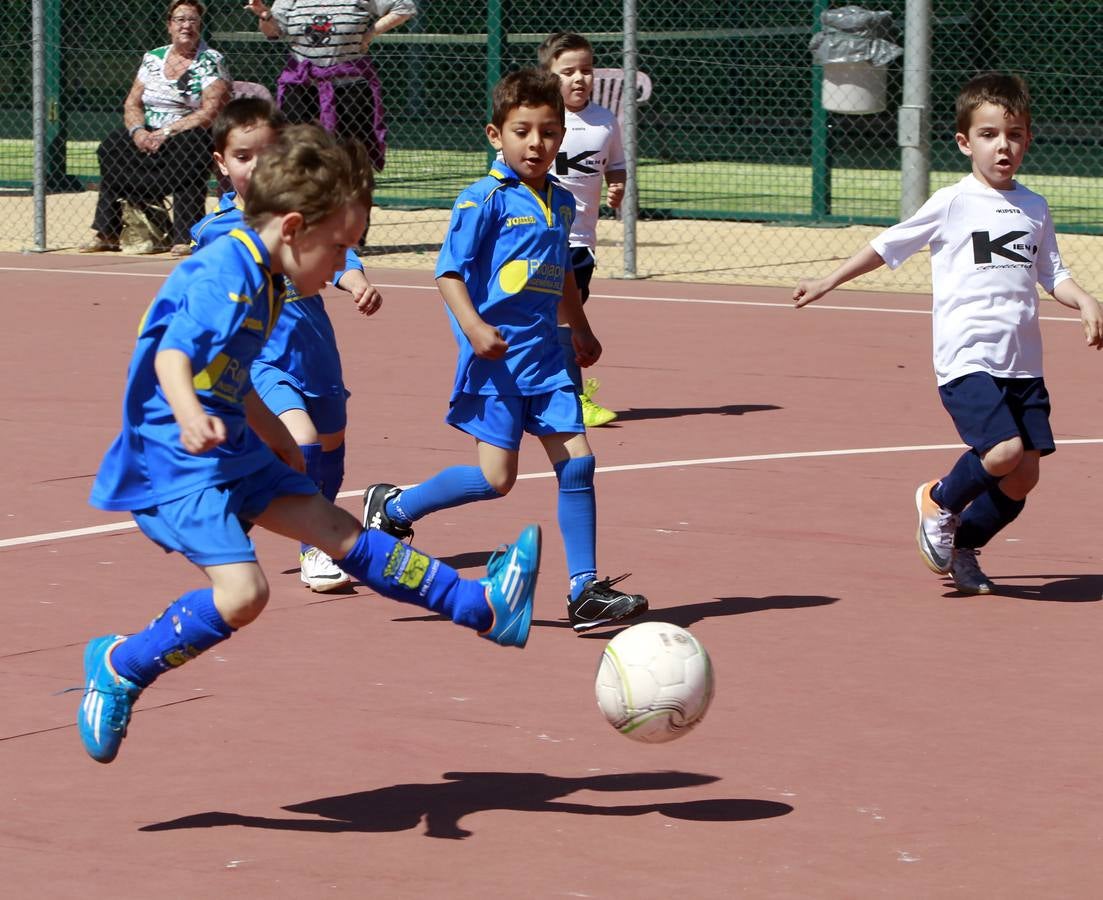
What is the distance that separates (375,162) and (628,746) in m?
12.2

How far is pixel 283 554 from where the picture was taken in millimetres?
7090

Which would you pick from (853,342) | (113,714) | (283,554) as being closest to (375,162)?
(853,342)

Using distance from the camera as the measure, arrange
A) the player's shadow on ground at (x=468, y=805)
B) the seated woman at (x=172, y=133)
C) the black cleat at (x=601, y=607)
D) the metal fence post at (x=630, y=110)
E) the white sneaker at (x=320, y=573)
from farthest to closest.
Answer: the seated woman at (x=172, y=133) < the metal fence post at (x=630, y=110) < the white sneaker at (x=320, y=573) < the black cleat at (x=601, y=607) < the player's shadow on ground at (x=468, y=805)

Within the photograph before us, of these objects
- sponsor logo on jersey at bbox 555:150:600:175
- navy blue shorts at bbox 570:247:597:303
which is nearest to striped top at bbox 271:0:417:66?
sponsor logo on jersey at bbox 555:150:600:175

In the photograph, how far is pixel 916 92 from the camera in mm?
14391

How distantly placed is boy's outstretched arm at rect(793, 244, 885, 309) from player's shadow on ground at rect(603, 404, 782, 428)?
3232 millimetres

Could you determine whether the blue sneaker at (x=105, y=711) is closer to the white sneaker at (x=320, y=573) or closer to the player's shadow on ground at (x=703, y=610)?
the player's shadow on ground at (x=703, y=610)

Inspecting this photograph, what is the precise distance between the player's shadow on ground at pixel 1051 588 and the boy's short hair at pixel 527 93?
2001 millimetres

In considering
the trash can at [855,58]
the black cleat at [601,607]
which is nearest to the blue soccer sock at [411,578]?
the black cleat at [601,607]

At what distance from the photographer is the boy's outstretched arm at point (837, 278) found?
254 inches

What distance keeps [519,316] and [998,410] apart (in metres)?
1.53

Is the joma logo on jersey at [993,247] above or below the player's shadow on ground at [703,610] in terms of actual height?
above

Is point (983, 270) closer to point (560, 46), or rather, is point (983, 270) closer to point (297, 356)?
point (297, 356)

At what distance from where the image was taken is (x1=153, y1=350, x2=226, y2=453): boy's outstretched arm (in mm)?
4098
